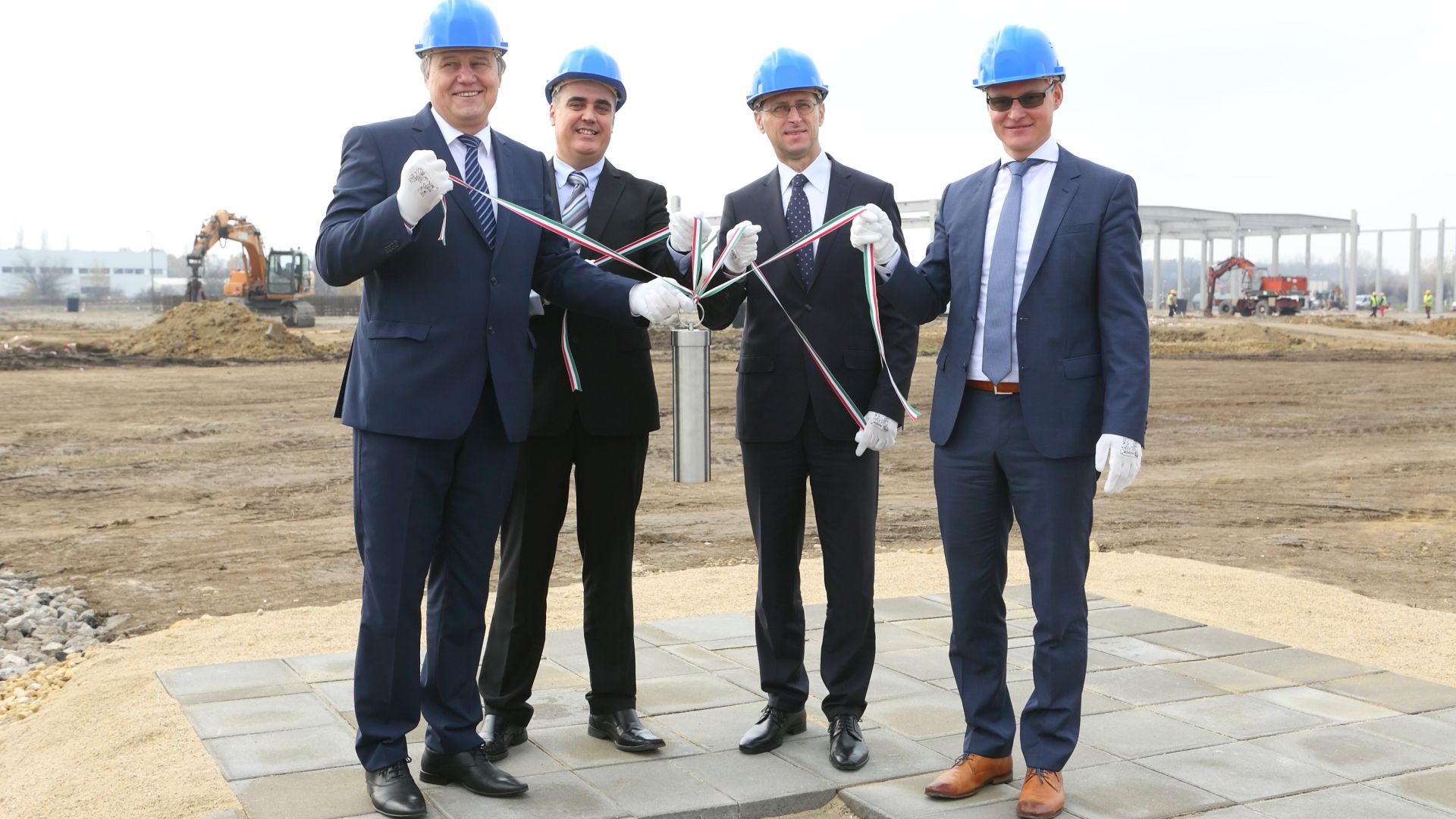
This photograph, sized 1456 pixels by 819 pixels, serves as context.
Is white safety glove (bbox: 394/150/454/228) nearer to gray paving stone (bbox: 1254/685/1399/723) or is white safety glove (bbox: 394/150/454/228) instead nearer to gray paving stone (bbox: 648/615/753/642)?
gray paving stone (bbox: 648/615/753/642)

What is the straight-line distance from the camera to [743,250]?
14.0 feet

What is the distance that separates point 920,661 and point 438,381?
282cm

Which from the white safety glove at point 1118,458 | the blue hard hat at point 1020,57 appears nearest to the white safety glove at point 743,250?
the blue hard hat at point 1020,57

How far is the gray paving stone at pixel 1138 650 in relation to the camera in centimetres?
572

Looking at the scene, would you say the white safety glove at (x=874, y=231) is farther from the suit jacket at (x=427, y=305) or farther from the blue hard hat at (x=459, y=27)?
the blue hard hat at (x=459, y=27)

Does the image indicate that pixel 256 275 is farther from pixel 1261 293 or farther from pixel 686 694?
pixel 1261 293

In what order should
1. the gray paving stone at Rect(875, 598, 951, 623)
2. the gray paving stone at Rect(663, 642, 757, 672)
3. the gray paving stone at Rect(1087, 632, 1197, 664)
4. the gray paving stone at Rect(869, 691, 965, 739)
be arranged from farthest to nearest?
the gray paving stone at Rect(875, 598, 951, 623), the gray paving stone at Rect(1087, 632, 1197, 664), the gray paving stone at Rect(663, 642, 757, 672), the gray paving stone at Rect(869, 691, 965, 739)

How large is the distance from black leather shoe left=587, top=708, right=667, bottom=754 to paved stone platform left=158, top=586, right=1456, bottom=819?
4 centimetres

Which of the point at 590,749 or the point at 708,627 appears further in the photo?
the point at 708,627

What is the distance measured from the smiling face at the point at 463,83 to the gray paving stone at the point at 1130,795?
283cm

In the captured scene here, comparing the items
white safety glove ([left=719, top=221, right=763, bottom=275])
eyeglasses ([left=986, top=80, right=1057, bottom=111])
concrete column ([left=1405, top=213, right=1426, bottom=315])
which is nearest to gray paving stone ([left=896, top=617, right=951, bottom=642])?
white safety glove ([left=719, top=221, right=763, bottom=275])

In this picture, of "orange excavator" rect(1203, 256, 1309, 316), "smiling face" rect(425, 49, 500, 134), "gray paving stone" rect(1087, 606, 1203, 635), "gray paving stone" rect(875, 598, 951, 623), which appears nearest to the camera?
"smiling face" rect(425, 49, 500, 134)

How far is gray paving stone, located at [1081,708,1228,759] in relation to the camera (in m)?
4.44

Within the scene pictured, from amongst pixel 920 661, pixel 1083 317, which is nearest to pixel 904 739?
pixel 920 661
